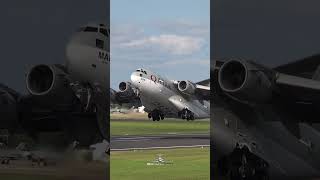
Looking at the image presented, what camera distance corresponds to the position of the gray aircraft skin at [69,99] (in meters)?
6.85

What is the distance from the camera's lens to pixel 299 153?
6863 millimetres

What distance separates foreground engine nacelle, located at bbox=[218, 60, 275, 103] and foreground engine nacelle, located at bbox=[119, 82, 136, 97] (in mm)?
27258

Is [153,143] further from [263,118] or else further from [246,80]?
[246,80]

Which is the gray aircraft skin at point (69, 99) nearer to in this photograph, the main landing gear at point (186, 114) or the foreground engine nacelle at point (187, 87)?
the foreground engine nacelle at point (187, 87)

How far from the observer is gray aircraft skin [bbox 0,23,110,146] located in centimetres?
685

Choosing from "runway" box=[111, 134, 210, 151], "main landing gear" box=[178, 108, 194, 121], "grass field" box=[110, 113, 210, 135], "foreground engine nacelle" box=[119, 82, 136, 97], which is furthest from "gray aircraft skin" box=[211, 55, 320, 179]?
"main landing gear" box=[178, 108, 194, 121]

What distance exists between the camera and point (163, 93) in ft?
122

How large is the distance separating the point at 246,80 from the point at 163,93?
101ft

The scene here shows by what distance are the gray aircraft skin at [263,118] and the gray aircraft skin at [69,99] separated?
5.22ft

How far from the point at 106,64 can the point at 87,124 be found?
87cm

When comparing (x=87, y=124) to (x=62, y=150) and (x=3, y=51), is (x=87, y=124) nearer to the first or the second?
(x=62, y=150)

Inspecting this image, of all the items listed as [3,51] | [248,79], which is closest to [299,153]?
[248,79]

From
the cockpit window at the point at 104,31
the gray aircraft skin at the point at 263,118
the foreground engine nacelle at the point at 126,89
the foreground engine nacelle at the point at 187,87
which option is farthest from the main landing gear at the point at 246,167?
the foreground engine nacelle at the point at 187,87

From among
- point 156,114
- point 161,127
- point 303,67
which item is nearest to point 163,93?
point 156,114
